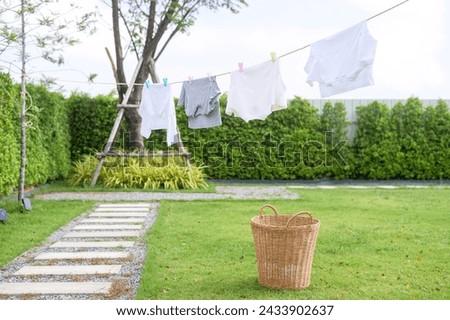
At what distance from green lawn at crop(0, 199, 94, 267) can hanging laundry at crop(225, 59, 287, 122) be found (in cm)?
256

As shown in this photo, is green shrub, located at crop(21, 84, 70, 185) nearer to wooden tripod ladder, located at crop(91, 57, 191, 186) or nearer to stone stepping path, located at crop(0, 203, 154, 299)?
wooden tripod ladder, located at crop(91, 57, 191, 186)

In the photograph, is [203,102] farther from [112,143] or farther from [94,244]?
[112,143]

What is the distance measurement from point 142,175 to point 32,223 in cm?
420

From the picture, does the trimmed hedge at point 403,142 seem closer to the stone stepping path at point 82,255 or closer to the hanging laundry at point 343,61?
the hanging laundry at point 343,61

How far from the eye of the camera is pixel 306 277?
13.6 feet

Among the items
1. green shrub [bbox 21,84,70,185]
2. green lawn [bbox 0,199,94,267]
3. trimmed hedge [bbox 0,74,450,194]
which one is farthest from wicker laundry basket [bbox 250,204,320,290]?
trimmed hedge [bbox 0,74,450,194]

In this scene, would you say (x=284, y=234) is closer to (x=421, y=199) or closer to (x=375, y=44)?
(x=375, y=44)

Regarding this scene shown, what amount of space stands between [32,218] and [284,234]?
14.0 ft

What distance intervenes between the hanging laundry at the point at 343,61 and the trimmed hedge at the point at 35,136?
12.7 ft

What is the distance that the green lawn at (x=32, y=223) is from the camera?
5.56 meters

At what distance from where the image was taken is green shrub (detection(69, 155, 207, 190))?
10.9 m

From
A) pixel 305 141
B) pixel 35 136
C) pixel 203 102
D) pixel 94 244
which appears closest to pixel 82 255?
pixel 94 244
